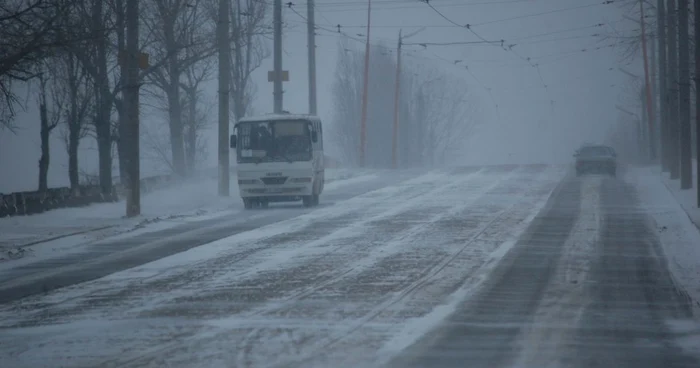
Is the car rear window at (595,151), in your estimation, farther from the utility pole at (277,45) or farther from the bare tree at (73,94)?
the bare tree at (73,94)

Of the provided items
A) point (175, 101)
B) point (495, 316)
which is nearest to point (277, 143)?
point (175, 101)

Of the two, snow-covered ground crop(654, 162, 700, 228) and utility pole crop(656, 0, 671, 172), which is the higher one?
utility pole crop(656, 0, 671, 172)

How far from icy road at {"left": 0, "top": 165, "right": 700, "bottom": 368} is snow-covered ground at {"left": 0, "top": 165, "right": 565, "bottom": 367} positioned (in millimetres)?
31

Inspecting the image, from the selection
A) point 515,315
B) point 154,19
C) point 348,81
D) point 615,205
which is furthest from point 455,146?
point 515,315

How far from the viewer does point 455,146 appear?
11344 centimetres

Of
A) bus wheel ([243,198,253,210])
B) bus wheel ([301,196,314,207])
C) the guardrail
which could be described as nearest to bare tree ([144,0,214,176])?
the guardrail

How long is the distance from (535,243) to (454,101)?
9387 cm

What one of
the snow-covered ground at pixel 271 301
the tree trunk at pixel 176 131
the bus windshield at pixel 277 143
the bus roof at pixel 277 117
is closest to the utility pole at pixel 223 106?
the bus roof at pixel 277 117

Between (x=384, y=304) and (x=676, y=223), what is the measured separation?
1307 centimetres

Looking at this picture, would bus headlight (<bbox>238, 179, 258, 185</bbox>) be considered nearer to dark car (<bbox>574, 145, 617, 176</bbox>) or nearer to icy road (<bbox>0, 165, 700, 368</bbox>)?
icy road (<bbox>0, 165, 700, 368</bbox>)

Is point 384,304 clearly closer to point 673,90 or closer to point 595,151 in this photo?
point 673,90

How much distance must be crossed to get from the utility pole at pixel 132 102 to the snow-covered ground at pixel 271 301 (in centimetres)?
575

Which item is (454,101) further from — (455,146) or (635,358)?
(635,358)

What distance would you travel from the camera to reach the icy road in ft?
31.5
